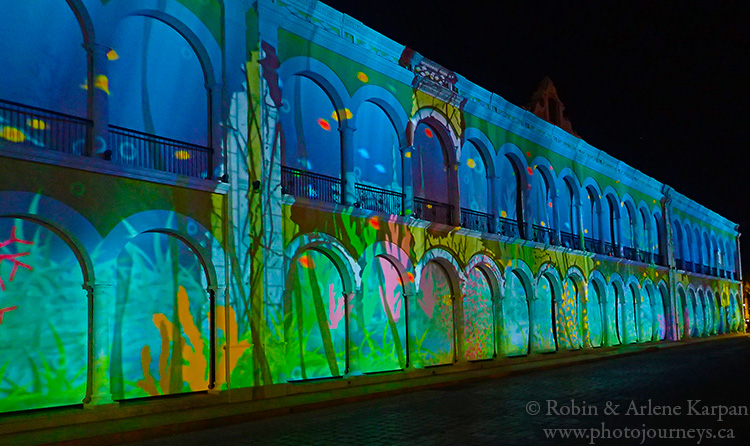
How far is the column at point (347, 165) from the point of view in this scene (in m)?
15.3

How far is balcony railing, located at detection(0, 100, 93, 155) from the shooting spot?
1005 cm

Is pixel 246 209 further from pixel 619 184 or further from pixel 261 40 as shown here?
pixel 619 184

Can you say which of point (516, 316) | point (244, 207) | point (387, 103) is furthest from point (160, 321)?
point (516, 316)

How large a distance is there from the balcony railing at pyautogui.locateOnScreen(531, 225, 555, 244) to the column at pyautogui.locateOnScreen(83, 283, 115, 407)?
1532 centimetres

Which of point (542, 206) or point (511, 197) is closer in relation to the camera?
point (511, 197)

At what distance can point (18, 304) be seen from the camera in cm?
Result: 1025

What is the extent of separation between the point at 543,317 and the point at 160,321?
14742 mm

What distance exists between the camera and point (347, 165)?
15391 millimetres

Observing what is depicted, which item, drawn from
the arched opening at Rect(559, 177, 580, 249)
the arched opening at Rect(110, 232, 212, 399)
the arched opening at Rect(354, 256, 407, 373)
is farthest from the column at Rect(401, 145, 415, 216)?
the arched opening at Rect(559, 177, 580, 249)

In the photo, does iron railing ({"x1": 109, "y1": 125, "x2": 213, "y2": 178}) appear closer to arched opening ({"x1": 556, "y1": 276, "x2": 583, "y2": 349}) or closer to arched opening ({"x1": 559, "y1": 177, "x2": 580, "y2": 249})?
arched opening ({"x1": 556, "y1": 276, "x2": 583, "y2": 349})

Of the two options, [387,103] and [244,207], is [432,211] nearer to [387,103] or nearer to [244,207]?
[387,103]

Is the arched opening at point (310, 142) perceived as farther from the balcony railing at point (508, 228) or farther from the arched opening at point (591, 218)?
the arched opening at point (591, 218)

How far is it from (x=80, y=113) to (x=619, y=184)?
24.8 meters

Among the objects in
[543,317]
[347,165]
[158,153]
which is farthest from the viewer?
[543,317]
